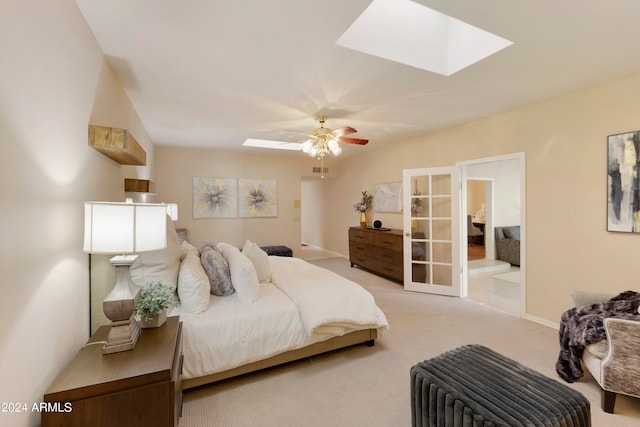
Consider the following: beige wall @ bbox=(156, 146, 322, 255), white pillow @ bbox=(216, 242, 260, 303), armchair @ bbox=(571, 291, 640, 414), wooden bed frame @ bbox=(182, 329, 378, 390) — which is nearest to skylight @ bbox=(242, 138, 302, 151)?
beige wall @ bbox=(156, 146, 322, 255)

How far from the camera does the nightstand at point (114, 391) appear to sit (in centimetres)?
108

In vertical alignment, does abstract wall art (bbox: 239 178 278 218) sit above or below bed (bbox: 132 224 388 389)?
above

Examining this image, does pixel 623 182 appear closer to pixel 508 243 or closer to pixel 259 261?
pixel 259 261

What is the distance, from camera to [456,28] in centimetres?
241

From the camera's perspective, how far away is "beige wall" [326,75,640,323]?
2591 mm

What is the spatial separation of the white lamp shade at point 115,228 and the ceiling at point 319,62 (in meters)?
1.22

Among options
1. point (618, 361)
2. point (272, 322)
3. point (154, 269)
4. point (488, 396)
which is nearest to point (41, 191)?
point (154, 269)

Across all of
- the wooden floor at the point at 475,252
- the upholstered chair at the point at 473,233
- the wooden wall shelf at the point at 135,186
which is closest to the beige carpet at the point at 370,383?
the wooden wall shelf at the point at 135,186

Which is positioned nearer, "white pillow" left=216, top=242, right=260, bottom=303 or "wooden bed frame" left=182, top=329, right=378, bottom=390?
"wooden bed frame" left=182, top=329, right=378, bottom=390

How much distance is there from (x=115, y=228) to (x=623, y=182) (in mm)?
3933

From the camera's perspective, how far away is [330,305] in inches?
91.3

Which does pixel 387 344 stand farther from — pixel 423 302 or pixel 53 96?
pixel 53 96

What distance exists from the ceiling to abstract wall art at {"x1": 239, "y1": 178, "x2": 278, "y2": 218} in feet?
7.30

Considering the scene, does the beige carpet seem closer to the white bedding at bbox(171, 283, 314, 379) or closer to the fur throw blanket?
the fur throw blanket
